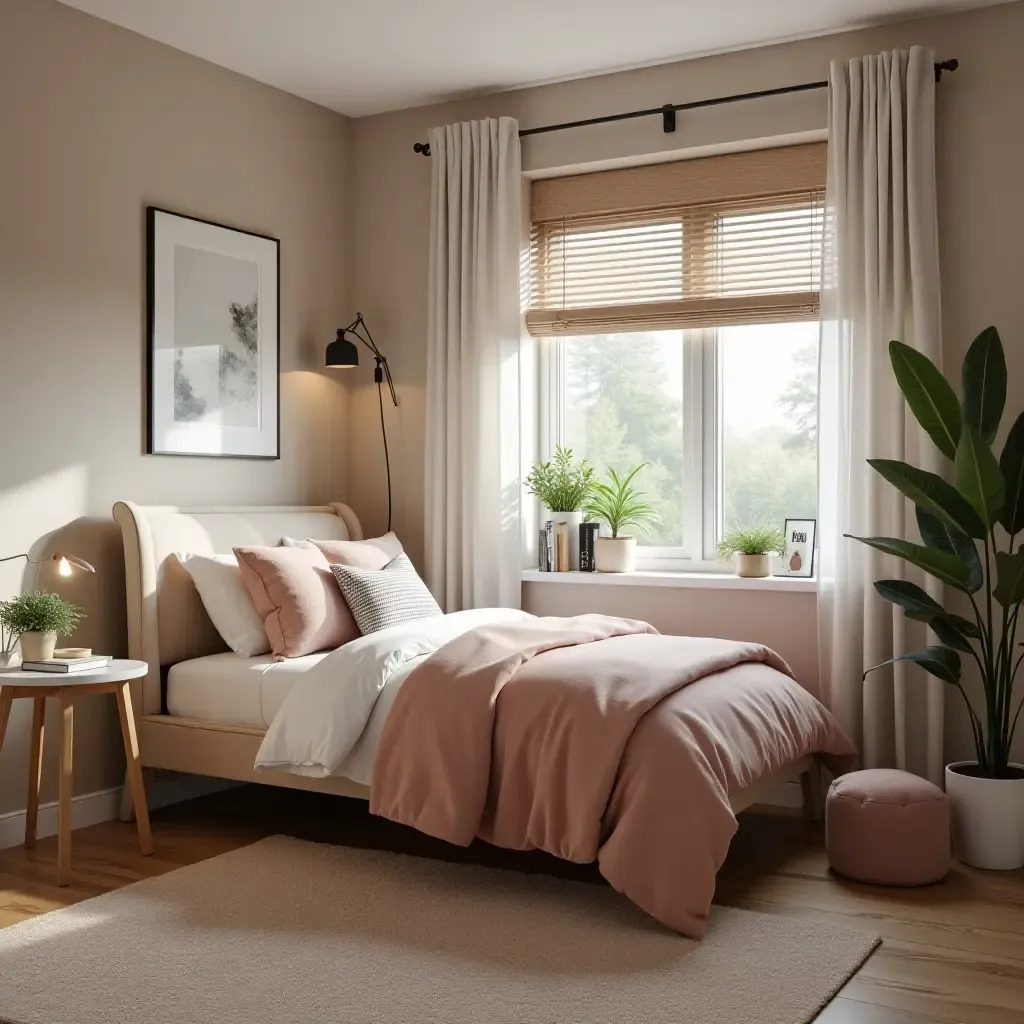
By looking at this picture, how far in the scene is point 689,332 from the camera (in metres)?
4.89

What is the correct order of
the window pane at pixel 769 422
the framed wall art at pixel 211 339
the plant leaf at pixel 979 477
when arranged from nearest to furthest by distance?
1. the plant leaf at pixel 979 477
2. the framed wall art at pixel 211 339
3. the window pane at pixel 769 422

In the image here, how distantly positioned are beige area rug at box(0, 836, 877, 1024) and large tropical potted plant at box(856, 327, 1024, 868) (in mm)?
872

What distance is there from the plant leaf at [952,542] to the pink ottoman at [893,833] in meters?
0.65

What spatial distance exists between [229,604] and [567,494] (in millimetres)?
1492

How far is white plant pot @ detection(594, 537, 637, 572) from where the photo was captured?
191 inches

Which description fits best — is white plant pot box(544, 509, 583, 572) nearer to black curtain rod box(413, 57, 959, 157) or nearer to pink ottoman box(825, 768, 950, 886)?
black curtain rod box(413, 57, 959, 157)

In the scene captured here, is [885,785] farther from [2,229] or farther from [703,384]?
[2,229]

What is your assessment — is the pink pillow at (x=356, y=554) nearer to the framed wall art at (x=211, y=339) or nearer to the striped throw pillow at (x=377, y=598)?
the striped throw pillow at (x=377, y=598)

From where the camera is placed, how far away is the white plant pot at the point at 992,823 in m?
3.60

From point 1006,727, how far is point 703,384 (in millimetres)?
1773

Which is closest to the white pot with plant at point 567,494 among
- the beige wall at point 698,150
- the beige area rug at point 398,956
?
the beige wall at point 698,150

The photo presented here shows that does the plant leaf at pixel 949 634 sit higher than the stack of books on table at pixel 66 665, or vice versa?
the plant leaf at pixel 949 634

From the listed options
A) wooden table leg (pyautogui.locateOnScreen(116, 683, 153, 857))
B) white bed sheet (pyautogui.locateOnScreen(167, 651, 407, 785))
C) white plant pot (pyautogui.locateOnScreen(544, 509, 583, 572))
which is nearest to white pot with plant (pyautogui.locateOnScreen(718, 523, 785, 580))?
white plant pot (pyautogui.locateOnScreen(544, 509, 583, 572))

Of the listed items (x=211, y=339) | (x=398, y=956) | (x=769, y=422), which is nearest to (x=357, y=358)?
(x=211, y=339)
